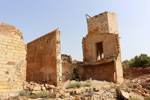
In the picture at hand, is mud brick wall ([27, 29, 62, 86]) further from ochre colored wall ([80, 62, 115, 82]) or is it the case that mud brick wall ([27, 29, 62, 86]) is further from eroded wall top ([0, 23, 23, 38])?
ochre colored wall ([80, 62, 115, 82])

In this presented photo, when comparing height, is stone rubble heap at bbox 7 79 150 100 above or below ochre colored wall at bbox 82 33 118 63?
below

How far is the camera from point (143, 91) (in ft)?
A: 32.2

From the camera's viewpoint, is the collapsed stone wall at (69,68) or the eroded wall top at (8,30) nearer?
the eroded wall top at (8,30)

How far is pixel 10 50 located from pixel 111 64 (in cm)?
827

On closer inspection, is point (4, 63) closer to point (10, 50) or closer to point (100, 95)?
point (10, 50)

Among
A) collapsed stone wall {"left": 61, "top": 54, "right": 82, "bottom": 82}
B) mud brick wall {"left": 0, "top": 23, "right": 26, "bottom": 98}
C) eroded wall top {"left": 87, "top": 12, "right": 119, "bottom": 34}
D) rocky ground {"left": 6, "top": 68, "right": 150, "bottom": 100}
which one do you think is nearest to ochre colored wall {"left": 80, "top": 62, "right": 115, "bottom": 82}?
collapsed stone wall {"left": 61, "top": 54, "right": 82, "bottom": 82}

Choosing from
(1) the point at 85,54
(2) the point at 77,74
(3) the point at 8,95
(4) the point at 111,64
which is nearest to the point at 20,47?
(3) the point at 8,95

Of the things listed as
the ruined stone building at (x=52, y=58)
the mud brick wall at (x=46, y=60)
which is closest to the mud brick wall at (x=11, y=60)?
the ruined stone building at (x=52, y=58)

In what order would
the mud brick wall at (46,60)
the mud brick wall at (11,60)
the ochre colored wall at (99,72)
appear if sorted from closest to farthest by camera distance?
the mud brick wall at (11,60) → the mud brick wall at (46,60) → the ochre colored wall at (99,72)

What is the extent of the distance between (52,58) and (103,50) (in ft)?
22.2

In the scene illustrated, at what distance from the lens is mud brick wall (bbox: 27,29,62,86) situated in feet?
26.2

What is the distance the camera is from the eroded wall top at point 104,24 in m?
14.4

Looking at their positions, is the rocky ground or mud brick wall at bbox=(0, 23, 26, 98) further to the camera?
the rocky ground

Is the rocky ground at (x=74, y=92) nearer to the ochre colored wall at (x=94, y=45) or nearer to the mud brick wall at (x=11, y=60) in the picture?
the mud brick wall at (x=11, y=60)
